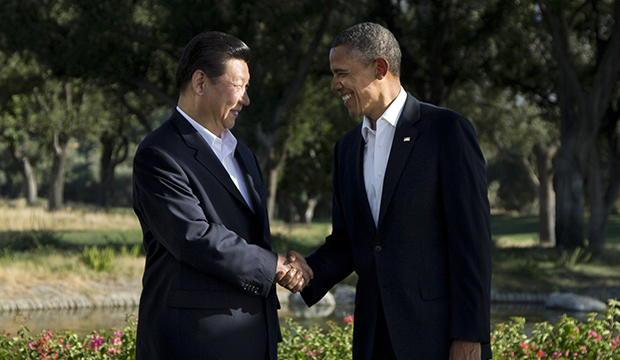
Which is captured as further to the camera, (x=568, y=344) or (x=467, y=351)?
(x=568, y=344)

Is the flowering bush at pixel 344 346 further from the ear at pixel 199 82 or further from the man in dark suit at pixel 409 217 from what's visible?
the ear at pixel 199 82

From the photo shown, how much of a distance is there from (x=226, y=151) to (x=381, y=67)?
0.83 m

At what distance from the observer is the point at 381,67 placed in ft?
9.89

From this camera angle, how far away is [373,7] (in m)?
15.8

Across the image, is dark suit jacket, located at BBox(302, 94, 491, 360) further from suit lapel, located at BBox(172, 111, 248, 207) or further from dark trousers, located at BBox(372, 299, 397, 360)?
suit lapel, located at BBox(172, 111, 248, 207)

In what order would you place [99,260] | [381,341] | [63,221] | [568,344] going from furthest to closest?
[63,221] → [99,260] → [568,344] → [381,341]

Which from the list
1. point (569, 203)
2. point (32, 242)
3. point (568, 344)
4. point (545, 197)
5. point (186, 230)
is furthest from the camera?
point (545, 197)

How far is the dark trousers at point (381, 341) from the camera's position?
2.93 meters

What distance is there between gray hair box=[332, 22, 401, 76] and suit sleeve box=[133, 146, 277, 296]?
99 cm

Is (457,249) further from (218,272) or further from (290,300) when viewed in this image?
(290,300)

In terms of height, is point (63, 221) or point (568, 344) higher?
point (568, 344)

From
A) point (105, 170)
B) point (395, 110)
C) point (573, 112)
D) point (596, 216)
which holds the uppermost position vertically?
point (573, 112)

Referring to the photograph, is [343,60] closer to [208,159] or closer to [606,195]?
[208,159]

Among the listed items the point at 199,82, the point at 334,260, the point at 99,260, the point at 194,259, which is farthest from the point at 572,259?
the point at 194,259
